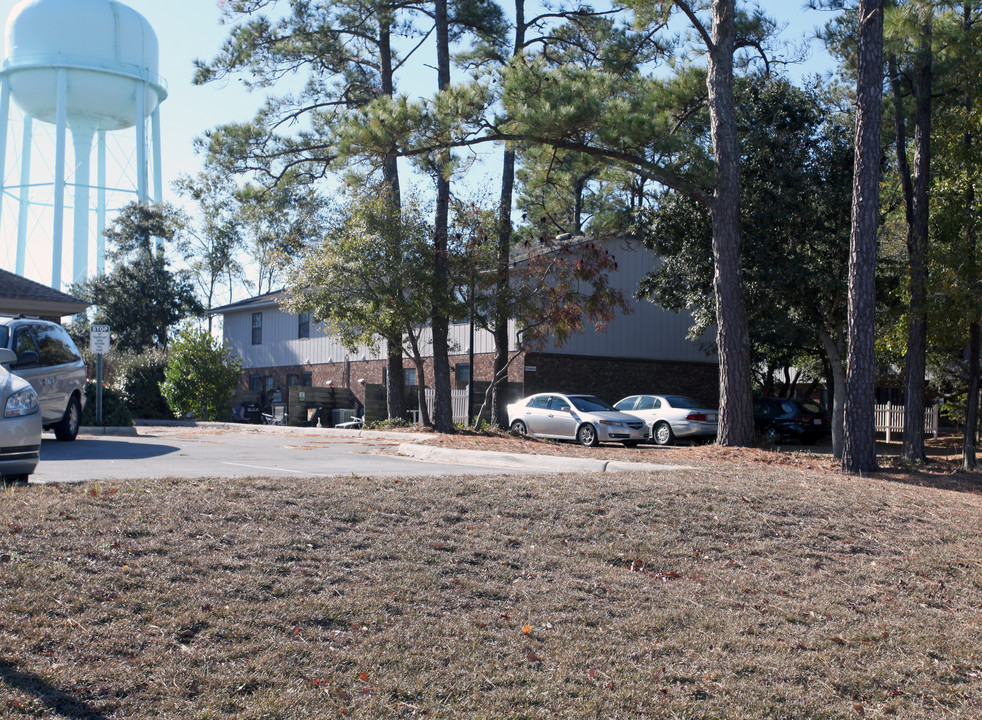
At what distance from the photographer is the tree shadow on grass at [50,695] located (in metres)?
4.11

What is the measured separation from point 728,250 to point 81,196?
45.3 meters

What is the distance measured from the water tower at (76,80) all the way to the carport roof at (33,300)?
79.6 ft

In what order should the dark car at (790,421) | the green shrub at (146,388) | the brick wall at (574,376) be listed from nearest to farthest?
the dark car at (790,421) → the brick wall at (574,376) → the green shrub at (146,388)

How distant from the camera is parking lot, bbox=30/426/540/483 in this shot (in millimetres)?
10141

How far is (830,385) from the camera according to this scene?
34250 mm

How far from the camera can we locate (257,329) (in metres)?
44.1

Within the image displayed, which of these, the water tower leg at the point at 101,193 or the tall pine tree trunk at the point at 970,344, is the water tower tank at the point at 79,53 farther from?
the tall pine tree trunk at the point at 970,344

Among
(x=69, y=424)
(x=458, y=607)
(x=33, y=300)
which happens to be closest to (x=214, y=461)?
(x=69, y=424)

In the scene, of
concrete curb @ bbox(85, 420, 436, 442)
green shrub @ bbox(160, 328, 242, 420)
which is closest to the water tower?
green shrub @ bbox(160, 328, 242, 420)

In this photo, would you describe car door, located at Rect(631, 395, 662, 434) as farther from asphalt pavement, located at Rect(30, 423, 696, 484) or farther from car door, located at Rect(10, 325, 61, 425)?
car door, located at Rect(10, 325, 61, 425)

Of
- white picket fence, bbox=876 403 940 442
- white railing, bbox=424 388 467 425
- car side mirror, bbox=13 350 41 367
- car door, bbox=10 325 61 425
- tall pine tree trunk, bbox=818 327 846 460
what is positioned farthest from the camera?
white picket fence, bbox=876 403 940 442

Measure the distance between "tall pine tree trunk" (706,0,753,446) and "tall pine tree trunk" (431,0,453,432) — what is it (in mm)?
7303

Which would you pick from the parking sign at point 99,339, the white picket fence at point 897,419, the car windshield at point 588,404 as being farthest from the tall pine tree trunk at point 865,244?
the white picket fence at point 897,419

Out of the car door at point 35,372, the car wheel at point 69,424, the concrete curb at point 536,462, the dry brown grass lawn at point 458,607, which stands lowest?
the dry brown grass lawn at point 458,607
